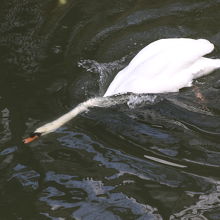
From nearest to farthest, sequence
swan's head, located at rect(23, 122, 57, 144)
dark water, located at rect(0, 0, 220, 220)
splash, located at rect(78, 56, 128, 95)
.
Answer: dark water, located at rect(0, 0, 220, 220), swan's head, located at rect(23, 122, 57, 144), splash, located at rect(78, 56, 128, 95)

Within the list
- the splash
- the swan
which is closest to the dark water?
the splash

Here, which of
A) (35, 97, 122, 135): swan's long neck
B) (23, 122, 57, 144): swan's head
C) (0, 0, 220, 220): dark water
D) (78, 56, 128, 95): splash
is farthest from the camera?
(78, 56, 128, 95): splash

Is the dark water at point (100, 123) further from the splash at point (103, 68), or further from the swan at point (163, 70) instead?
the swan at point (163, 70)

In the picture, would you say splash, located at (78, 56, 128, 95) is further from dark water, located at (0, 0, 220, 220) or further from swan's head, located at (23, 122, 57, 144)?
swan's head, located at (23, 122, 57, 144)

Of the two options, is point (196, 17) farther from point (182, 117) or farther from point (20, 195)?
point (20, 195)

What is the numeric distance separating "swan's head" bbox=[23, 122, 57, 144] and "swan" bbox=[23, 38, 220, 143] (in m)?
0.24

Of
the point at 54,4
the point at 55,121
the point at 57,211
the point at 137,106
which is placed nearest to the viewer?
the point at 57,211

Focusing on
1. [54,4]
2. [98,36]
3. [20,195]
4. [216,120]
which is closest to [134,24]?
[98,36]

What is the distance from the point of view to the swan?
6.09 m

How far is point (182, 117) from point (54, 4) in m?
3.62

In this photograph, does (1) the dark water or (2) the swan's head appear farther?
(2) the swan's head

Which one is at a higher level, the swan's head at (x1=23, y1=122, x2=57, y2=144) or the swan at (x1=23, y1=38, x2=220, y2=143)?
the swan at (x1=23, y1=38, x2=220, y2=143)

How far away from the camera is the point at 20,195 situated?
5.12 m

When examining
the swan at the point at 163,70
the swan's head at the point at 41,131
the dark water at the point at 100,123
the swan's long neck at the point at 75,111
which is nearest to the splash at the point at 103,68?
the dark water at the point at 100,123
